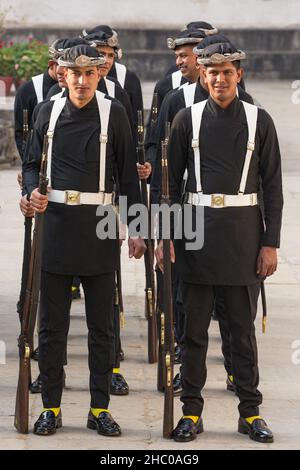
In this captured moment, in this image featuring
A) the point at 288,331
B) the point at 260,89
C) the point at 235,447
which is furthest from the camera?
the point at 260,89

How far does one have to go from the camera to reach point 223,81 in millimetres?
6816

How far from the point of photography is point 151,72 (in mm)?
25297

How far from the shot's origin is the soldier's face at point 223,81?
680 centimetres

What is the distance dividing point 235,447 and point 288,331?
102 inches

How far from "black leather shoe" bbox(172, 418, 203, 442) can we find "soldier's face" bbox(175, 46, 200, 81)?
240 centimetres

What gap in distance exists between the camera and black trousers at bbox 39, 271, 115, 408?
6.95 metres

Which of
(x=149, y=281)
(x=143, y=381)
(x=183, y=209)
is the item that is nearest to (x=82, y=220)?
(x=183, y=209)

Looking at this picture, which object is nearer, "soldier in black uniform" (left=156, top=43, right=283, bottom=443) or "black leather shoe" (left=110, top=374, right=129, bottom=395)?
"soldier in black uniform" (left=156, top=43, right=283, bottom=443)

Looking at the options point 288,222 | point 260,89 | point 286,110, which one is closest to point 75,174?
point 288,222

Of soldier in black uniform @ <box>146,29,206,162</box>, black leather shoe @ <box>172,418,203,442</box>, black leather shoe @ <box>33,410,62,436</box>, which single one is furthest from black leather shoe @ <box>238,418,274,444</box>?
soldier in black uniform @ <box>146,29,206,162</box>

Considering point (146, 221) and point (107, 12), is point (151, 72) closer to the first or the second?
point (107, 12)

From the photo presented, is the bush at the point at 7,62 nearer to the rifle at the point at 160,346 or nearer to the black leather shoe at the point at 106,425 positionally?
the rifle at the point at 160,346

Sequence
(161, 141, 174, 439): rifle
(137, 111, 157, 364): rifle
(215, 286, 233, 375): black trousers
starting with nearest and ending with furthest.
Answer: (161, 141, 174, 439): rifle, (215, 286, 233, 375): black trousers, (137, 111, 157, 364): rifle

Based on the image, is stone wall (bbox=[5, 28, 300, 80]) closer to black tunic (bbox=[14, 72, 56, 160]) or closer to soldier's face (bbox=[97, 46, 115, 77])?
black tunic (bbox=[14, 72, 56, 160])
